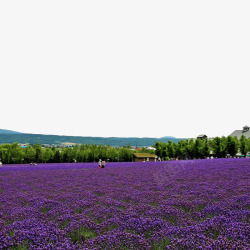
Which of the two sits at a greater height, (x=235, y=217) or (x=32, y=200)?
(x=235, y=217)

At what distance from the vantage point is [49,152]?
8594 centimetres

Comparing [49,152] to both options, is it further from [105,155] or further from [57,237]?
[57,237]

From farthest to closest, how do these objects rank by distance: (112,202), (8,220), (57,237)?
(112,202), (8,220), (57,237)

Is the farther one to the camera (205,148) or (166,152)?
(166,152)

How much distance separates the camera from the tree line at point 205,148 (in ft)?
238

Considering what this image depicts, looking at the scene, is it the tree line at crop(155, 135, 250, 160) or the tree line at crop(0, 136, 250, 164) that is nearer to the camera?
the tree line at crop(155, 135, 250, 160)

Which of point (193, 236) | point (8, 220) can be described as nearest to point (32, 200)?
point (8, 220)

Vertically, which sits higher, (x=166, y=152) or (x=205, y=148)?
(x=205, y=148)

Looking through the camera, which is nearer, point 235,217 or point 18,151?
point 235,217

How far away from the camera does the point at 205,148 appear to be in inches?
2945

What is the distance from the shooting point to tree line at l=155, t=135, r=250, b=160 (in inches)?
2854

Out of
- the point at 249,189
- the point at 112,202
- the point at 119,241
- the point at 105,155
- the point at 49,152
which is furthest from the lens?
the point at 105,155

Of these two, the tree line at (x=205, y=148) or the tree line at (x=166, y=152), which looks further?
the tree line at (x=166, y=152)

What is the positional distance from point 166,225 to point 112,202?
3247 millimetres
